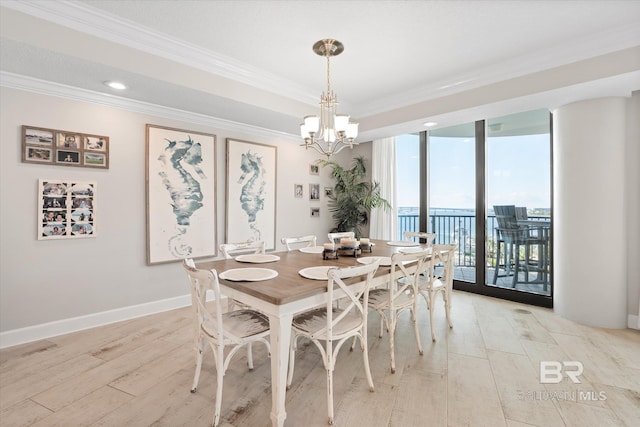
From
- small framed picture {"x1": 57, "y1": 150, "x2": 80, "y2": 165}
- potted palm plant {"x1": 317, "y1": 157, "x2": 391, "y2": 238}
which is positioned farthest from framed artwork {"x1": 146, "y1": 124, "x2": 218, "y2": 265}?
potted palm plant {"x1": 317, "y1": 157, "x2": 391, "y2": 238}

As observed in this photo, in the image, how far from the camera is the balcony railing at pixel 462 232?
4.29 meters

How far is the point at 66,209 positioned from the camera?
9.75ft

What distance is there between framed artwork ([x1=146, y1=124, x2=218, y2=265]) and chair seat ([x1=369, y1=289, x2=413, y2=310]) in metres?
2.34

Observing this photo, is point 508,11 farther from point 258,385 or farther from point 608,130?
point 258,385

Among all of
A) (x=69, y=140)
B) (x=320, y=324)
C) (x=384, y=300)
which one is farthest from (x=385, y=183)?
(x=69, y=140)

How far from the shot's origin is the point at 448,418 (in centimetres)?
180

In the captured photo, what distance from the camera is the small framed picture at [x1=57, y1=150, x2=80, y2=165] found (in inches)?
115

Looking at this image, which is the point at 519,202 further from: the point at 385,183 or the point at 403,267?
the point at 403,267

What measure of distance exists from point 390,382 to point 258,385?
939 millimetres

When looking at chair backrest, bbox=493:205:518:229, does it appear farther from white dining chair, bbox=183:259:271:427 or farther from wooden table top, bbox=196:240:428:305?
white dining chair, bbox=183:259:271:427

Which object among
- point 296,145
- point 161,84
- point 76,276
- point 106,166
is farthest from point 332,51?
point 76,276

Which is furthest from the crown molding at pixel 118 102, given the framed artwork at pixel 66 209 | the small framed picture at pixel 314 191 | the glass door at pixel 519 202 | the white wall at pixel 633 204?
the white wall at pixel 633 204

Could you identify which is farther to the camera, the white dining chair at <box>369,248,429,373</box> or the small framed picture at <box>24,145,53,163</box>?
the small framed picture at <box>24,145,53,163</box>

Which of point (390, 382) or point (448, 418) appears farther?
point (390, 382)
